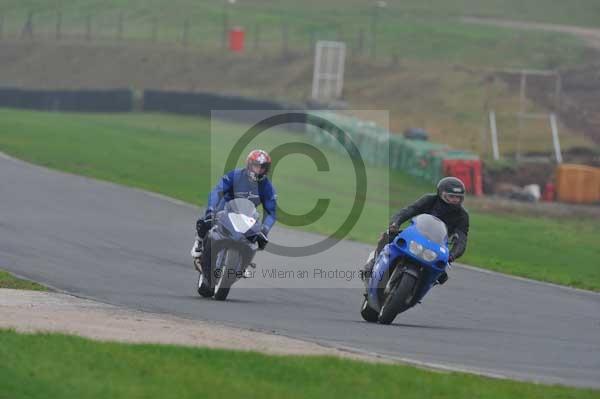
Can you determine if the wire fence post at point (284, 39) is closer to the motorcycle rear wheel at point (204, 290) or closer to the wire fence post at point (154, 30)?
the wire fence post at point (154, 30)

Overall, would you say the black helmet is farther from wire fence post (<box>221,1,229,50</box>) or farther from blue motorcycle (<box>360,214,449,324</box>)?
wire fence post (<box>221,1,229,50</box>)

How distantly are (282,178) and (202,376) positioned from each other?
896 inches

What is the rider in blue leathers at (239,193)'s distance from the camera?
1427 centimetres

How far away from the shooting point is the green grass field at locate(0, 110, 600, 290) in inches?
902

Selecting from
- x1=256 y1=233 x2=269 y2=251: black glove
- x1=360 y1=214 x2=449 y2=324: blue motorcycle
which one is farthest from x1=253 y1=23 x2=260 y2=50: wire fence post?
x1=360 y1=214 x2=449 y2=324: blue motorcycle

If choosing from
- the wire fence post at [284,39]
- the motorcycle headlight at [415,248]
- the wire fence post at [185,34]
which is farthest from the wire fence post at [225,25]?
the motorcycle headlight at [415,248]

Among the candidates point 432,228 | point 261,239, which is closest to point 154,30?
point 261,239

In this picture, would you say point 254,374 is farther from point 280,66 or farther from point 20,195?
point 280,66

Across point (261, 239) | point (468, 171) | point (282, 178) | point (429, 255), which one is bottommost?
point (282, 178)

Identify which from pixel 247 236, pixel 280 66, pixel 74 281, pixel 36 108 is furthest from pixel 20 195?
pixel 280 66

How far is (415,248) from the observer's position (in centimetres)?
1257

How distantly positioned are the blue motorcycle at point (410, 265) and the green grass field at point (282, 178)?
244 inches

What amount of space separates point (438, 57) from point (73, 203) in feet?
108

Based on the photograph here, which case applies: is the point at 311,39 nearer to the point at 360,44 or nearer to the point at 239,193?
the point at 360,44
